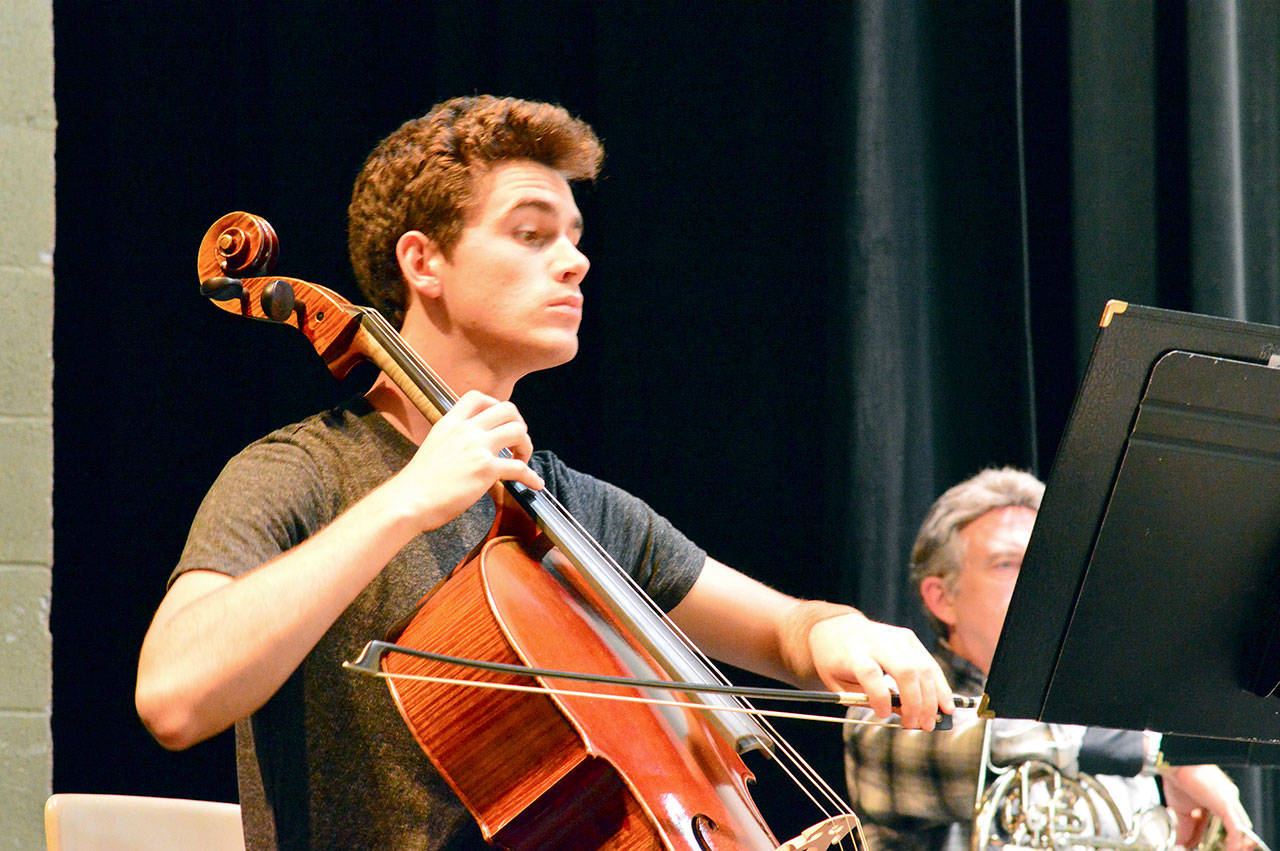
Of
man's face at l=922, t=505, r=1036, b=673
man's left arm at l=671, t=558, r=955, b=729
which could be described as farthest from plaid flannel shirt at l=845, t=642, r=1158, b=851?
man's left arm at l=671, t=558, r=955, b=729

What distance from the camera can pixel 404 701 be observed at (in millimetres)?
1237

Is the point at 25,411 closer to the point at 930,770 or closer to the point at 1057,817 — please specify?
the point at 930,770

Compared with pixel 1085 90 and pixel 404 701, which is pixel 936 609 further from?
pixel 404 701

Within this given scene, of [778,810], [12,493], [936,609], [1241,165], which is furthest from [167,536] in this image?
[1241,165]

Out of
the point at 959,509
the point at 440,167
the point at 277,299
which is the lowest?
the point at 959,509

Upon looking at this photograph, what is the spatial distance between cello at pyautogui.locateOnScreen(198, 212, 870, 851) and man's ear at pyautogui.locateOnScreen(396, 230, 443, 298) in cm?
36

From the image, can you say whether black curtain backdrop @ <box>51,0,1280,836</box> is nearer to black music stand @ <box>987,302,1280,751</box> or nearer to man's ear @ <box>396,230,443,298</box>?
man's ear @ <box>396,230,443,298</box>

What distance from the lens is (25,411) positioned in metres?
1.95

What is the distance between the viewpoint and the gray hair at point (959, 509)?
2324 mm

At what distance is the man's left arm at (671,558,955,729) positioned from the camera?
1.30 metres

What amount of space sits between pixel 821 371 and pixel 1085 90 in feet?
2.20

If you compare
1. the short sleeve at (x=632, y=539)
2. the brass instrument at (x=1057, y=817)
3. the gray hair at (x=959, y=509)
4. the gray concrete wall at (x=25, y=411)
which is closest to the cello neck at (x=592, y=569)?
the short sleeve at (x=632, y=539)

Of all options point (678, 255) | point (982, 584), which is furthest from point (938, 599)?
point (678, 255)

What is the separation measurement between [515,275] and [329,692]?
500 millimetres
